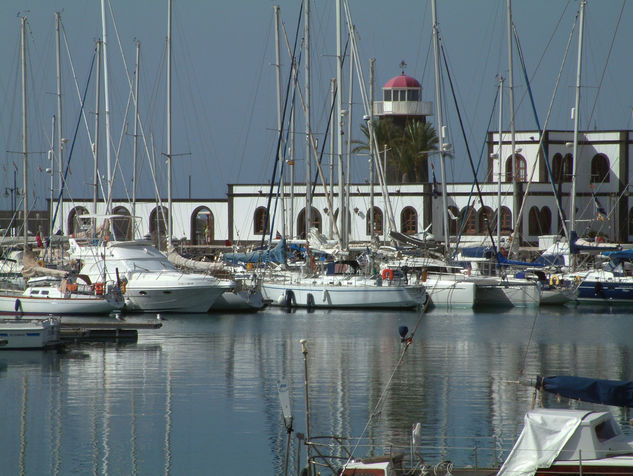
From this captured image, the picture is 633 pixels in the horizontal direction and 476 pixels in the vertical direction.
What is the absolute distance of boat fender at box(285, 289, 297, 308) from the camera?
44812 mm

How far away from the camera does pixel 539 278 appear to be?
45.8 metres

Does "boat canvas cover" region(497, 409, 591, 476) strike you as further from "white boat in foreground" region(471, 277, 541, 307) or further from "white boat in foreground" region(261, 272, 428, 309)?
"white boat in foreground" region(471, 277, 541, 307)

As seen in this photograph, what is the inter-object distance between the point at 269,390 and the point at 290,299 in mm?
19574

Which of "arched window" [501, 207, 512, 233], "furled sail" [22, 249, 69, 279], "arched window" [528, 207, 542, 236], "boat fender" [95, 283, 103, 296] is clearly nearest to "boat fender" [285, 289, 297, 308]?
"boat fender" [95, 283, 103, 296]

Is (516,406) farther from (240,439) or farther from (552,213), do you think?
(552,213)

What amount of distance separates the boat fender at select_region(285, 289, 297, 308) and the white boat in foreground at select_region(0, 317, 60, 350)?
14.9 m

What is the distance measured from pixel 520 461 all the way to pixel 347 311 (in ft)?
97.5

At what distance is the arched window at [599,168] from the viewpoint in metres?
66.8

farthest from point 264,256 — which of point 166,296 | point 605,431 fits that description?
point 605,431

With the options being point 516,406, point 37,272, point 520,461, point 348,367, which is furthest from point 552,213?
A: point 520,461

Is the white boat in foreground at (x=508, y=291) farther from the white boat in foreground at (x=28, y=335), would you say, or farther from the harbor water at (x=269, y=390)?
the white boat in foreground at (x=28, y=335)

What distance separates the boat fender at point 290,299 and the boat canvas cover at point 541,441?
30.7 metres

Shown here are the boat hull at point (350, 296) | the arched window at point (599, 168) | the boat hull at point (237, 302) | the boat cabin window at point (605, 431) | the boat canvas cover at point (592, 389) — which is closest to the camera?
the boat cabin window at point (605, 431)

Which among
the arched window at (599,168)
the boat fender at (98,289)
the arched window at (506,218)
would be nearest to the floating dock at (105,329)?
the boat fender at (98,289)
